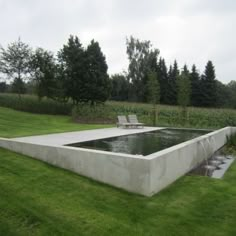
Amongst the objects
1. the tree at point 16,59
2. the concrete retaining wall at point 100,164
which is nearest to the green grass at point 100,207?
the concrete retaining wall at point 100,164

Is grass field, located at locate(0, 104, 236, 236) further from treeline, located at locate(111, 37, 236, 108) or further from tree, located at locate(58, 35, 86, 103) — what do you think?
treeline, located at locate(111, 37, 236, 108)

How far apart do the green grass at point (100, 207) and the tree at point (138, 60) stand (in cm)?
3496

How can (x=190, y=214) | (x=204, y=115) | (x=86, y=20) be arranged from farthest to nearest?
(x=204, y=115)
(x=86, y=20)
(x=190, y=214)

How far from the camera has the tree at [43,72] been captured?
72.1ft

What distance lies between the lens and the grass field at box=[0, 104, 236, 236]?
3129mm

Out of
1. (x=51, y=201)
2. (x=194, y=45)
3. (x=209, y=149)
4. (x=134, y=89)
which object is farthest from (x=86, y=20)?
(x=134, y=89)

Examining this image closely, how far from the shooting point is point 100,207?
3652mm

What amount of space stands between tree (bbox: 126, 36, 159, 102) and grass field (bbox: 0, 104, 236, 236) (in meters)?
35.0

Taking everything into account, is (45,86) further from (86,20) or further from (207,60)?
(207,60)

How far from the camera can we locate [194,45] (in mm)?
18516

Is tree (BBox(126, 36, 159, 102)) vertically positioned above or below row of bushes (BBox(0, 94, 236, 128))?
above

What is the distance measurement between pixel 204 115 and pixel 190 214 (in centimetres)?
1348

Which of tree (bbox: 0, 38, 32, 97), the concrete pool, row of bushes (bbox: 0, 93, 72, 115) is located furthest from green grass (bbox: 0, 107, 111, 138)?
tree (bbox: 0, 38, 32, 97)

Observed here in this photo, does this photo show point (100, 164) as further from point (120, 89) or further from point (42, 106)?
point (120, 89)
